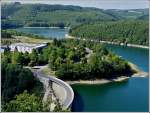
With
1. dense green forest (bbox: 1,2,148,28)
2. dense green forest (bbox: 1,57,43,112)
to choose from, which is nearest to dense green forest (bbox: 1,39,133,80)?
dense green forest (bbox: 1,57,43,112)

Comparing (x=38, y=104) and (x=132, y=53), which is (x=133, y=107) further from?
(x=132, y=53)

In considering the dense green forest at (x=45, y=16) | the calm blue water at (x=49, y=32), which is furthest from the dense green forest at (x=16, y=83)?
the dense green forest at (x=45, y=16)

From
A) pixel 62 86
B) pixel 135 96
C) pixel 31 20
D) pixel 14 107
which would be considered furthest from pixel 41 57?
pixel 31 20

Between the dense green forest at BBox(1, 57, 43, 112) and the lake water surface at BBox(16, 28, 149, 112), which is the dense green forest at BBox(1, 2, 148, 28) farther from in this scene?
the dense green forest at BBox(1, 57, 43, 112)

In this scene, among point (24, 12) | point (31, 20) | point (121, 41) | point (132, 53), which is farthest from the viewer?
point (24, 12)

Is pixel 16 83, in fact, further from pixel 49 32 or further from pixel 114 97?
pixel 49 32

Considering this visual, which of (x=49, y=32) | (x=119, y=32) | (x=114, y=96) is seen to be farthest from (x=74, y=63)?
(x=49, y=32)

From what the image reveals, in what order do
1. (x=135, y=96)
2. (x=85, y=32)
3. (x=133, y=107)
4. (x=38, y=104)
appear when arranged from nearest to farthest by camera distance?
(x=38, y=104), (x=133, y=107), (x=135, y=96), (x=85, y=32)
